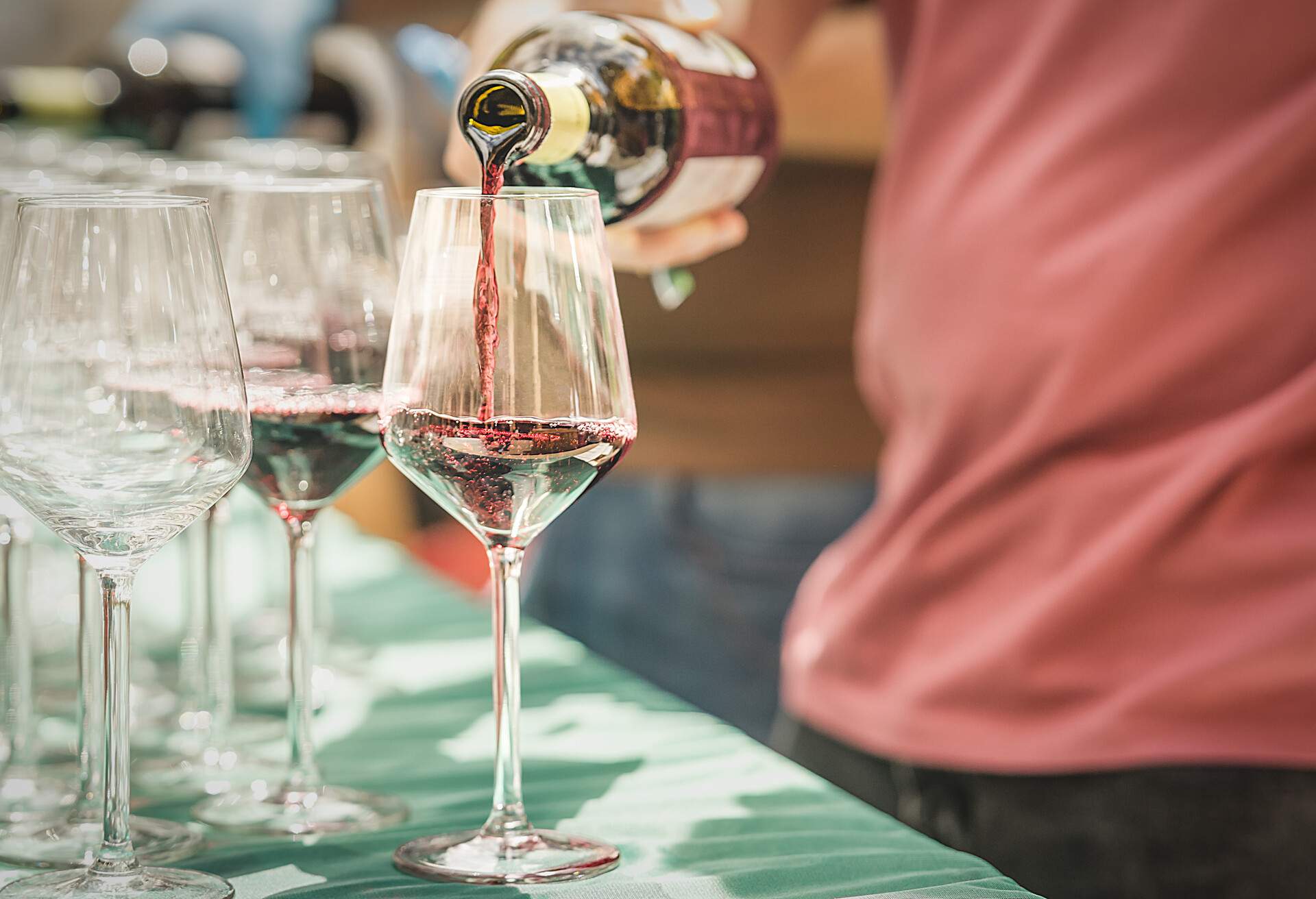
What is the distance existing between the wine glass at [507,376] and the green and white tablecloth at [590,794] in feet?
0.12

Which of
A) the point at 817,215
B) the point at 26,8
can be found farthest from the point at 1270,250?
the point at 26,8

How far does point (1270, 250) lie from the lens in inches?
34.8

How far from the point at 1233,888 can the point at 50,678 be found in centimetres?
76

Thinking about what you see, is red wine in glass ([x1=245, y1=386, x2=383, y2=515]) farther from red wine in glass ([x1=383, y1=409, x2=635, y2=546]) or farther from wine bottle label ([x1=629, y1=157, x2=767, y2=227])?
wine bottle label ([x1=629, y1=157, x2=767, y2=227])

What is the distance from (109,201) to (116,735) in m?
0.20

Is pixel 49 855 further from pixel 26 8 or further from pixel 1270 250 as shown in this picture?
pixel 26 8

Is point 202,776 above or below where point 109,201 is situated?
below

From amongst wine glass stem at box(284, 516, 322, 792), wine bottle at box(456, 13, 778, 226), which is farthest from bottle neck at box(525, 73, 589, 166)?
wine glass stem at box(284, 516, 322, 792)

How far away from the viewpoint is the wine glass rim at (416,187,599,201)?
0.58 m

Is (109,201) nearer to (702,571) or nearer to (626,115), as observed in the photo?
(626,115)

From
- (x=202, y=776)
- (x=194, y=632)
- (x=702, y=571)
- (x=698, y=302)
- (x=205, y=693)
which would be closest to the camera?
(x=202, y=776)

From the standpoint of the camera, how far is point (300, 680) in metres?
0.71

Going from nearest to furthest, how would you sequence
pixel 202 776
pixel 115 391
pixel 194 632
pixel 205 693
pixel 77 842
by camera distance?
pixel 115 391, pixel 77 842, pixel 202 776, pixel 205 693, pixel 194 632

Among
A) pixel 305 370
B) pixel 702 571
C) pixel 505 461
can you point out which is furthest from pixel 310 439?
pixel 702 571
